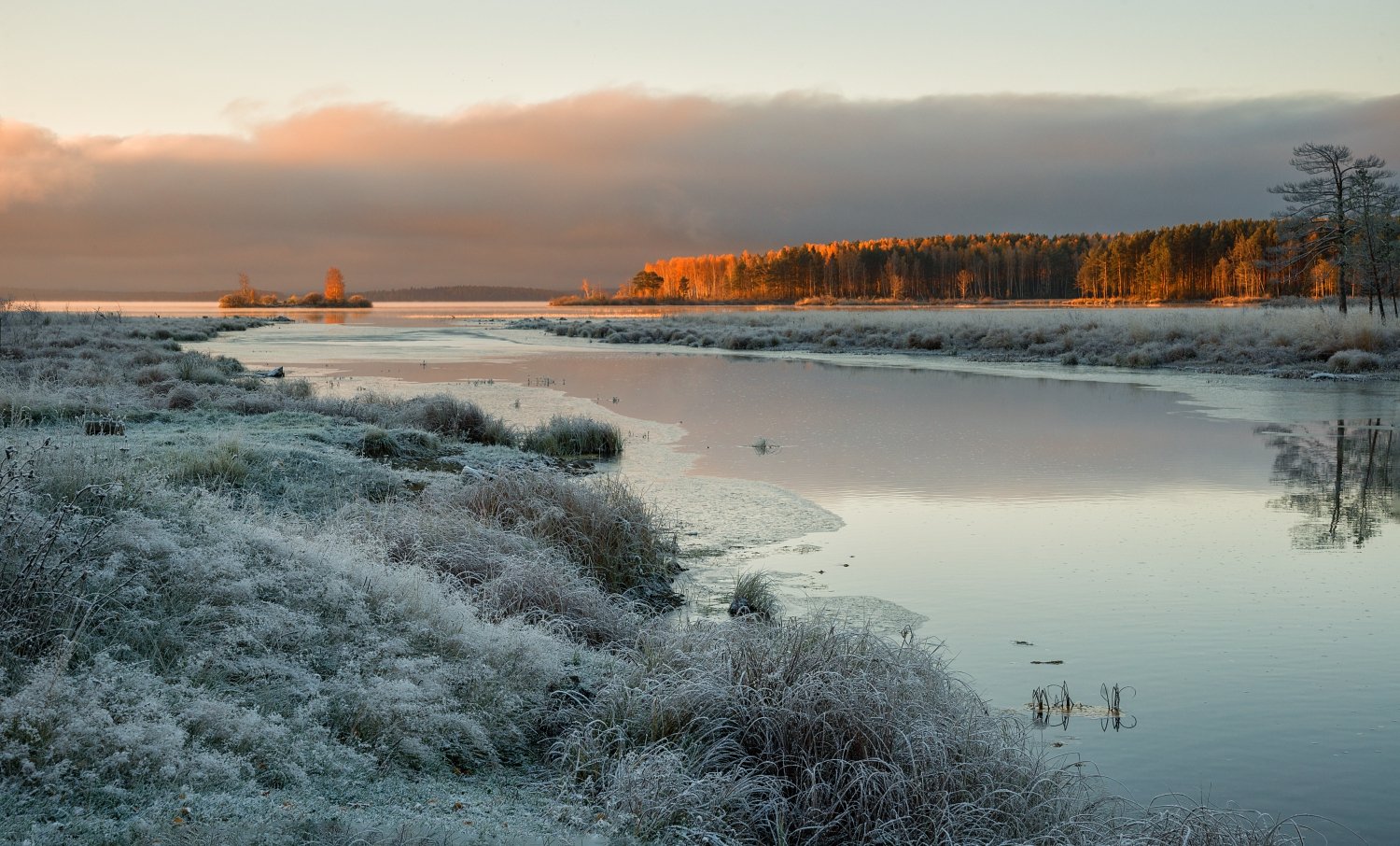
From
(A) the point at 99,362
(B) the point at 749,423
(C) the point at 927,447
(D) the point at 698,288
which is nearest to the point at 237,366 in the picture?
(A) the point at 99,362

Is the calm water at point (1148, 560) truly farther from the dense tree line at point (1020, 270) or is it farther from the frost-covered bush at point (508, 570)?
the dense tree line at point (1020, 270)

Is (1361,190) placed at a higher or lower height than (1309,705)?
higher

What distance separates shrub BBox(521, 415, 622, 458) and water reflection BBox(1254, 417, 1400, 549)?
9755 millimetres

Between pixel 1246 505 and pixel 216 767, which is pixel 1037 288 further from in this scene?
pixel 216 767

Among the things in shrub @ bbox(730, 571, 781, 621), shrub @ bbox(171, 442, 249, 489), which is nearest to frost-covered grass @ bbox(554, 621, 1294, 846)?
shrub @ bbox(730, 571, 781, 621)

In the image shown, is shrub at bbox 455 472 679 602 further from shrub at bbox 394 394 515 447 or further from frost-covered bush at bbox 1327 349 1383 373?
frost-covered bush at bbox 1327 349 1383 373

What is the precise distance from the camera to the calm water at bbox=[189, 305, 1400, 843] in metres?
5.71

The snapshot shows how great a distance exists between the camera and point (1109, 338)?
39.8m

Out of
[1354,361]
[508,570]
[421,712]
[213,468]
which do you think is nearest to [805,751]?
[421,712]

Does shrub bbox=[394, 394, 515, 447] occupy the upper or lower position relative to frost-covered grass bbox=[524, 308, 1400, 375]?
lower

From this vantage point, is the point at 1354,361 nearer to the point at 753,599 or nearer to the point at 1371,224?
the point at 1371,224

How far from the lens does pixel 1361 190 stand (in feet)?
132

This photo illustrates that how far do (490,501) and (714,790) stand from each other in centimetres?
568

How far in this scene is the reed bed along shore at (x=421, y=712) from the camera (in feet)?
12.8
